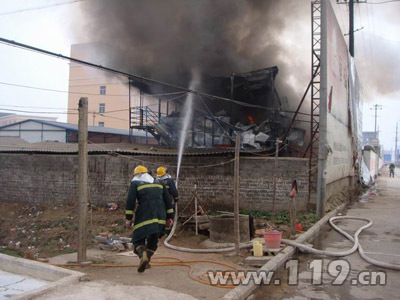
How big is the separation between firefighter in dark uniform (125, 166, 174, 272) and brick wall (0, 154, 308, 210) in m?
6.22

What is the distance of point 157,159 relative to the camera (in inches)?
488

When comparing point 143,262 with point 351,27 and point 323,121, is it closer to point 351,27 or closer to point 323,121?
point 323,121

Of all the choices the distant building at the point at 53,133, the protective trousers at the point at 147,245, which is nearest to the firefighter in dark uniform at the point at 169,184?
the protective trousers at the point at 147,245

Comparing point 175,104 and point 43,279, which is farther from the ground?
point 175,104

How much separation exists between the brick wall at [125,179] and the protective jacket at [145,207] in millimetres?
6213

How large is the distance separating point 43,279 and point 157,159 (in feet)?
23.9

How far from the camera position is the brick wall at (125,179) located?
11.5 metres

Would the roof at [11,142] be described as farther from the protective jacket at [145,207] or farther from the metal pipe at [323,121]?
the protective jacket at [145,207]

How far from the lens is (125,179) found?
1274 cm

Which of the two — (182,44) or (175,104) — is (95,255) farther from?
(175,104)

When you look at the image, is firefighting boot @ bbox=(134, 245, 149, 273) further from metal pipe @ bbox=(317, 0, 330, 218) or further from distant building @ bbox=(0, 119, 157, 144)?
distant building @ bbox=(0, 119, 157, 144)

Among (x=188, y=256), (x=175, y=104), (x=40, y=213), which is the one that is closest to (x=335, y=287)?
(x=188, y=256)

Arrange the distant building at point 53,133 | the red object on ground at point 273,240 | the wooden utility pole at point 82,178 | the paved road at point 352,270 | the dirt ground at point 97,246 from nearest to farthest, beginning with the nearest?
1. the paved road at point 352,270
2. the dirt ground at point 97,246
3. the wooden utility pole at point 82,178
4. the red object on ground at point 273,240
5. the distant building at point 53,133
